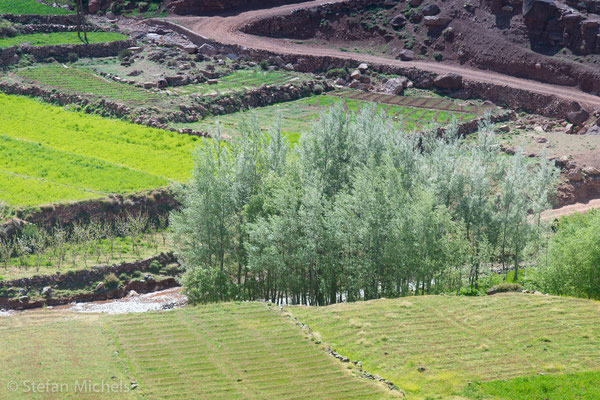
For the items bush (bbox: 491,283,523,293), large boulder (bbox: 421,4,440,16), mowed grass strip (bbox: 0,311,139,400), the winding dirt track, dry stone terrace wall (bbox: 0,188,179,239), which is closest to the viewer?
mowed grass strip (bbox: 0,311,139,400)

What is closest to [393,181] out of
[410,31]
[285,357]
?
[285,357]

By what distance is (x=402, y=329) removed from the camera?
58.2 m

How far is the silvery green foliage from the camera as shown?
234 feet

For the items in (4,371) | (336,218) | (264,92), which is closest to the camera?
(4,371)

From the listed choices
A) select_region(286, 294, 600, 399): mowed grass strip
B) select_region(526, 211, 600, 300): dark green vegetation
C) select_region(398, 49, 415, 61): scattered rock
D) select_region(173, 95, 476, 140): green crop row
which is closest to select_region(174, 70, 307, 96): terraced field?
select_region(173, 95, 476, 140): green crop row

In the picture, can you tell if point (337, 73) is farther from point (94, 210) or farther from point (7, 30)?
point (94, 210)

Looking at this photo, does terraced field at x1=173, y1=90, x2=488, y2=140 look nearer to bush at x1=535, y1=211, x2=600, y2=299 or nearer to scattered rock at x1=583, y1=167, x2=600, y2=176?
scattered rock at x1=583, y1=167, x2=600, y2=176

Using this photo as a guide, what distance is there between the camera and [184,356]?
5328 cm

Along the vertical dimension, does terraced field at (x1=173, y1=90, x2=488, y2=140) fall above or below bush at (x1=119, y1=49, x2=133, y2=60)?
below

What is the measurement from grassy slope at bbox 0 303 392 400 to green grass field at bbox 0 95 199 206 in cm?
3477

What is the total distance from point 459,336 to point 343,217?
1836 cm

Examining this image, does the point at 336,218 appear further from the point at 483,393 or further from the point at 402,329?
the point at 483,393

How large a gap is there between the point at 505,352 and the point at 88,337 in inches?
1164

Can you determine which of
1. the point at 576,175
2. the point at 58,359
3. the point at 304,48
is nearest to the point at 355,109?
the point at 304,48
